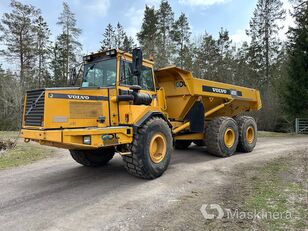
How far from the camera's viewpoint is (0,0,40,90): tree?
2467 centimetres

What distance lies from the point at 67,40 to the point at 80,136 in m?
26.1

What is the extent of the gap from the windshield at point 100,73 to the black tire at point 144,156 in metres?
1.21

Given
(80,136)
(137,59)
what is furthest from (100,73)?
(80,136)

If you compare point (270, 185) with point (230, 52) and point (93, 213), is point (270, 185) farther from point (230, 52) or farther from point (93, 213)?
point (230, 52)

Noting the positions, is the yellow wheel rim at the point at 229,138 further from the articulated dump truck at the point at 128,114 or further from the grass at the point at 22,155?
the grass at the point at 22,155

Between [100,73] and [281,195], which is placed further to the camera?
[100,73]

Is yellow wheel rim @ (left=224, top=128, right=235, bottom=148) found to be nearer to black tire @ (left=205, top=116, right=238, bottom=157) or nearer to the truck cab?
black tire @ (left=205, top=116, right=238, bottom=157)

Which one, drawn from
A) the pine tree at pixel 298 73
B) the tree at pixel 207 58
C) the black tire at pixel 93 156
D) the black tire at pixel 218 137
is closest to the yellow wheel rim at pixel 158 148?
the black tire at pixel 93 156

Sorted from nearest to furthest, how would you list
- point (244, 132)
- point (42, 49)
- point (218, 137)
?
point (218, 137) < point (244, 132) < point (42, 49)

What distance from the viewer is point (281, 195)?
481cm

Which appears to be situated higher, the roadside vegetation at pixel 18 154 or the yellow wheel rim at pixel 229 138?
the yellow wheel rim at pixel 229 138

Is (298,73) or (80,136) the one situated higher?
(298,73)

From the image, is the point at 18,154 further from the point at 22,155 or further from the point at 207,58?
the point at 207,58

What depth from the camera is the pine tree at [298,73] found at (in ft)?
59.8
